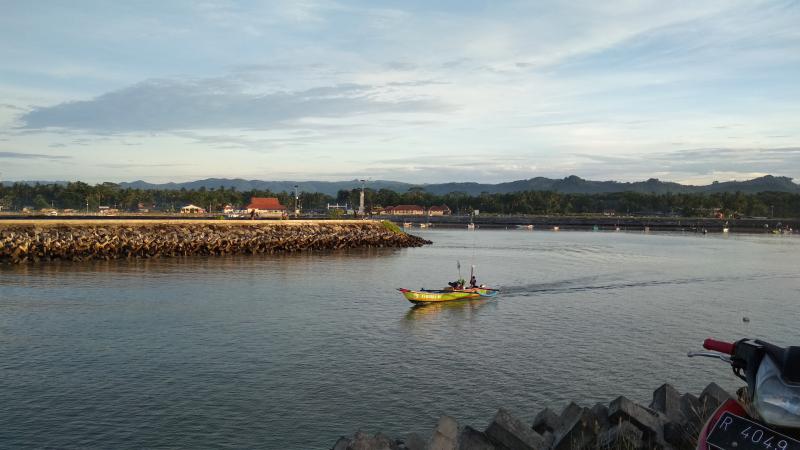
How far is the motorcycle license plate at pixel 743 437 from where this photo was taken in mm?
5312

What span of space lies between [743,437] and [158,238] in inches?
3148

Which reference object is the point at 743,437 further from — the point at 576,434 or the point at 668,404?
the point at 668,404

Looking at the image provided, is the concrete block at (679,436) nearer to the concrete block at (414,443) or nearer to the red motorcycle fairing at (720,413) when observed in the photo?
the concrete block at (414,443)

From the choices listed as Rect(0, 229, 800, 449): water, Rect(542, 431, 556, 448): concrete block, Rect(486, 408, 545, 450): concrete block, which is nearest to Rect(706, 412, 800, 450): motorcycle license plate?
Rect(486, 408, 545, 450): concrete block

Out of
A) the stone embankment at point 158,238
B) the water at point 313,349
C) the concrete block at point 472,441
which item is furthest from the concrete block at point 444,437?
the stone embankment at point 158,238

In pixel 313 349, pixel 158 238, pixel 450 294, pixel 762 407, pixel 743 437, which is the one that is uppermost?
pixel 762 407

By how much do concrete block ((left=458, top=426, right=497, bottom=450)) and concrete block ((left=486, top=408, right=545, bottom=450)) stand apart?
222mm

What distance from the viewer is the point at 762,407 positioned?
5.31 meters

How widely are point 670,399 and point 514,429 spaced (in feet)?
16.0

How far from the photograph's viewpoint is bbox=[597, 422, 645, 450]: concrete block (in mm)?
12589

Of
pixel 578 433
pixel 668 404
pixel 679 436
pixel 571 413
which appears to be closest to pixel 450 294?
pixel 668 404

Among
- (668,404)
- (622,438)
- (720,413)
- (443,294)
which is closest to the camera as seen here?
(720,413)

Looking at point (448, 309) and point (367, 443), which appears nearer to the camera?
point (367, 443)

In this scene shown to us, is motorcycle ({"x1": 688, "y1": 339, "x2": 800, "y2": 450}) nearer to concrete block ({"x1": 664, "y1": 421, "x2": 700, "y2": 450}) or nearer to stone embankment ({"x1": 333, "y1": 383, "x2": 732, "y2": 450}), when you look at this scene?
stone embankment ({"x1": 333, "y1": 383, "x2": 732, "y2": 450})
